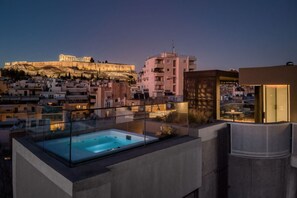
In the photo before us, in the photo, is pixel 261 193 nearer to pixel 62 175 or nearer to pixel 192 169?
pixel 192 169

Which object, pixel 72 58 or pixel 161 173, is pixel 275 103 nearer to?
pixel 161 173

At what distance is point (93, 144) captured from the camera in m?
4.72

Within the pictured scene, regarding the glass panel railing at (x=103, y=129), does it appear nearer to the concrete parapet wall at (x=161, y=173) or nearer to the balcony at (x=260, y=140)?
the concrete parapet wall at (x=161, y=173)

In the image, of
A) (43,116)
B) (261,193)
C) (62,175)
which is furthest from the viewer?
(261,193)

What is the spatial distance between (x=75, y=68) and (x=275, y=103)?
347 feet

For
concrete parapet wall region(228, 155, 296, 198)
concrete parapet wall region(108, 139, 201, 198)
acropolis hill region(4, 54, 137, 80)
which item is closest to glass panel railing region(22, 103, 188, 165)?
concrete parapet wall region(108, 139, 201, 198)

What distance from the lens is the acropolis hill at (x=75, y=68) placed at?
3782 inches

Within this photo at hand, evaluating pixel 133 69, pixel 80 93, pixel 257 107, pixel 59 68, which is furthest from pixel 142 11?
pixel 133 69

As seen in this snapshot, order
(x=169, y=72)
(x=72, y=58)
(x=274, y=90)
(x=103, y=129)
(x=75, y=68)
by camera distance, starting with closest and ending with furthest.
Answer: (x=103, y=129) → (x=274, y=90) → (x=169, y=72) → (x=75, y=68) → (x=72, y=58)

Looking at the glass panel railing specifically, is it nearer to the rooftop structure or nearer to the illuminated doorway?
the rooftop structure

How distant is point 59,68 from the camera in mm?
101750

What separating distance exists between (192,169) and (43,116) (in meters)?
3.92

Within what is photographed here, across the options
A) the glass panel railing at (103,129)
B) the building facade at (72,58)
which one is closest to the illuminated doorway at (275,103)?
the glass panel railing at (103,129)

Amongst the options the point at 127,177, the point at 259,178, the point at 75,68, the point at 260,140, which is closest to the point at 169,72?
the point at 260,140
